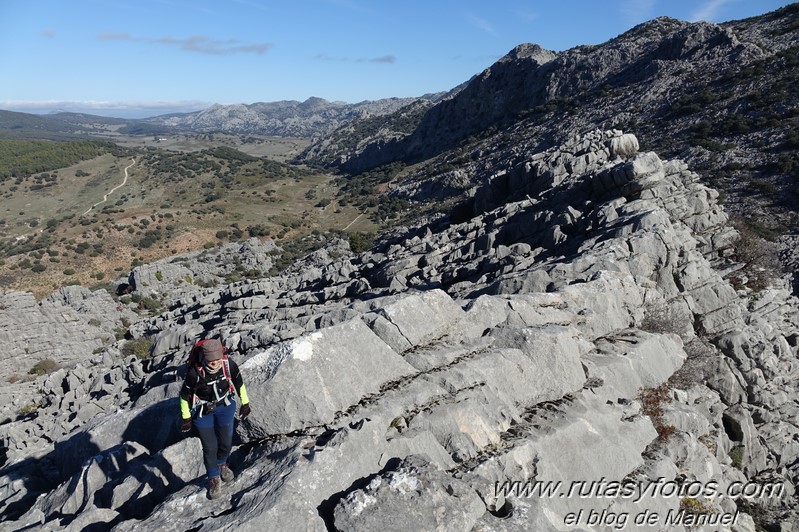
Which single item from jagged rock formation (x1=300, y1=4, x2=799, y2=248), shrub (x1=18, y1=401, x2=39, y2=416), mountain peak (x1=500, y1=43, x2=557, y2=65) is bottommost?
shrub (x1=18, y1=401, x2=39, y2=416)

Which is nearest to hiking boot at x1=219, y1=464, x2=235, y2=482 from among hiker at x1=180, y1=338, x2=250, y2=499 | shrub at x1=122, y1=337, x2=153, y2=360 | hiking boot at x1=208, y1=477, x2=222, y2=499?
hiker at x1=180, y1=338, x2=250, y2=499

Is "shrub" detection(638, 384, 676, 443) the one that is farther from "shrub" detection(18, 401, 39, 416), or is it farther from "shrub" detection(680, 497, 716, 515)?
"shrub" detection(18, 401, 39, 416)

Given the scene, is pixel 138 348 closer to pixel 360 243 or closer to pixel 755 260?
pixel 360 243

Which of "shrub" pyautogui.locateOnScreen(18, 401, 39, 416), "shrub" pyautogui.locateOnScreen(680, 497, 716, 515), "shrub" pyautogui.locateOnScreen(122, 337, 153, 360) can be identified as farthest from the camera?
"shrub" pyautogui.locateOnScreen(122, 337, 153, 360)

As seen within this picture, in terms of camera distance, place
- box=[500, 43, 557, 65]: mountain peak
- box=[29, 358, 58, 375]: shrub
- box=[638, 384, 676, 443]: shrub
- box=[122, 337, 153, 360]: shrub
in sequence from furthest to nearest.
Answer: box=[500, 43, 557, 65]: mountain peak
box=[29, 358, 58, 375]: shrub
box=[122, 337, 153, 360]: shrub
box=[638, 384, 676, 443]: shrub

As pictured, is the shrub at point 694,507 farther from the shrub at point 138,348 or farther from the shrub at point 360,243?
the shrub at point 360,243

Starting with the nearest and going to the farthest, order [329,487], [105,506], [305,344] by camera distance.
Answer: [329,487], [105,506], [305,344]

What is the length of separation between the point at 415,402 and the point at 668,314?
11.9 m

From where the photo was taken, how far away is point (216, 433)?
7.64m

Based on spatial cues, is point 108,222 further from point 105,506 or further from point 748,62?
point 748,62

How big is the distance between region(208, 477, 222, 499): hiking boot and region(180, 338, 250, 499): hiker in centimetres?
13

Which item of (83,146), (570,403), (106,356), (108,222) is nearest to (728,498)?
(570,403)

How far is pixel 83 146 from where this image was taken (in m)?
125

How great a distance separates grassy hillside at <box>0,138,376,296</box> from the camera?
203 feet
